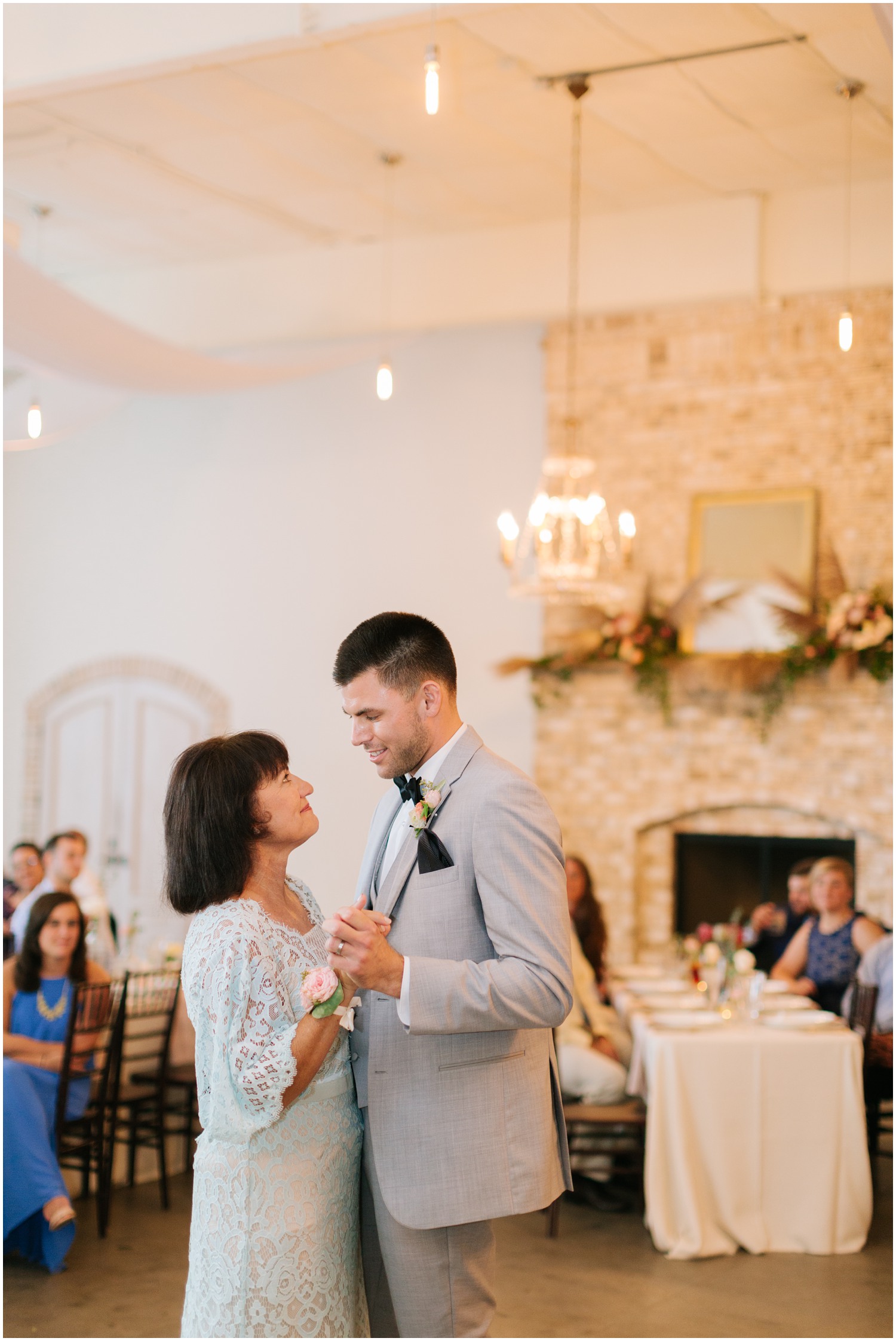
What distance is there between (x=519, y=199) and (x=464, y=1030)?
6.43 m

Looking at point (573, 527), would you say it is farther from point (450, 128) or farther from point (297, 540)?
point (297, 540)

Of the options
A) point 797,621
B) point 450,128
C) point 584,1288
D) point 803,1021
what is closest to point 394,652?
point 584,1288

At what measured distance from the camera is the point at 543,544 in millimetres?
6668

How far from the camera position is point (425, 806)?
2.53 meters

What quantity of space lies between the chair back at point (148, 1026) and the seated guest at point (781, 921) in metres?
3.06

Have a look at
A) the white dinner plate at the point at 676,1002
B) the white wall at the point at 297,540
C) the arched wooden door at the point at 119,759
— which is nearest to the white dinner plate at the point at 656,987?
the white dinner plate at the point at 676,1002

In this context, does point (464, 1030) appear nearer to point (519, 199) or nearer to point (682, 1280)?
point (682, 1280)

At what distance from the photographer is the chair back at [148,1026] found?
5.82 meters

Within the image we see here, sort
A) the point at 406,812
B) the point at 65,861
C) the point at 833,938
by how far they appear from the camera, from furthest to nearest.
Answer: the point at 65,861
the point at 833,938
the point at 406,812

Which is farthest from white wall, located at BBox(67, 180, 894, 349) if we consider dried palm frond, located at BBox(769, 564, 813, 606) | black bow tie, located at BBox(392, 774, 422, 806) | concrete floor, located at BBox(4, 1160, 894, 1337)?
black bow tie, located at BBox(392, 774, 422, 806)

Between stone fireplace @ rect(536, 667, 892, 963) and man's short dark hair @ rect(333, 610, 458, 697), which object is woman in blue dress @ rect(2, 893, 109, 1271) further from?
stone fireplace @ rect(536, 667, 892, 963)

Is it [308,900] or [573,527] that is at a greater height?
[573,527]

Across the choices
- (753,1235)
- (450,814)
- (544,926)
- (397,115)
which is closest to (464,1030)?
(544,926)

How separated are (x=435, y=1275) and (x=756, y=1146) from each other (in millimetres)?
2895
